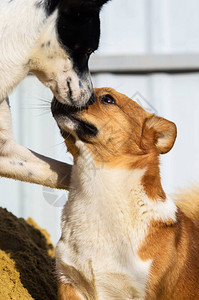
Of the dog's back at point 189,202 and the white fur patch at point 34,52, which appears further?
the dog's back at point 189,202

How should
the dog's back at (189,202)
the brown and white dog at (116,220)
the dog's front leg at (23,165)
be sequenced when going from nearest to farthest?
the brown and white dog at (116,220) → the dog's front leg at (23,165) → the dog's back at (189,202)

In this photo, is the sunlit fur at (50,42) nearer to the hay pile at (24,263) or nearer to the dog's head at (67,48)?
the dog's head at (67,48)

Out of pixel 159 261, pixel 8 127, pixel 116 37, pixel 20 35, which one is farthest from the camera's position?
pixel 116 37

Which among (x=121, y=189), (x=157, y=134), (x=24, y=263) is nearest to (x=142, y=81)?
(x=157, y=134)

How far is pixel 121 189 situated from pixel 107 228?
0.22m

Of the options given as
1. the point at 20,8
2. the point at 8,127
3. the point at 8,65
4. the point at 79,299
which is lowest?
the point at 79,299

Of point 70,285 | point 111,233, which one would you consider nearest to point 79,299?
point 70,285

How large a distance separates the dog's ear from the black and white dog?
37cm

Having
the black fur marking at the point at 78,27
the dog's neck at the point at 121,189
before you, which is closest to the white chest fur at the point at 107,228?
the dog's neck at the point at 121,189

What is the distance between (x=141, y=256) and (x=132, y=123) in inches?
28.7

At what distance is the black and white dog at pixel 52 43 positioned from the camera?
2789mm

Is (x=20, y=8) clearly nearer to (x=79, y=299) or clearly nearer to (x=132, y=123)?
(x=132, y=123)

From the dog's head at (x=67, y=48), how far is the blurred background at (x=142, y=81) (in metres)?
1.49

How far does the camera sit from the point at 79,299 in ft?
9.00
